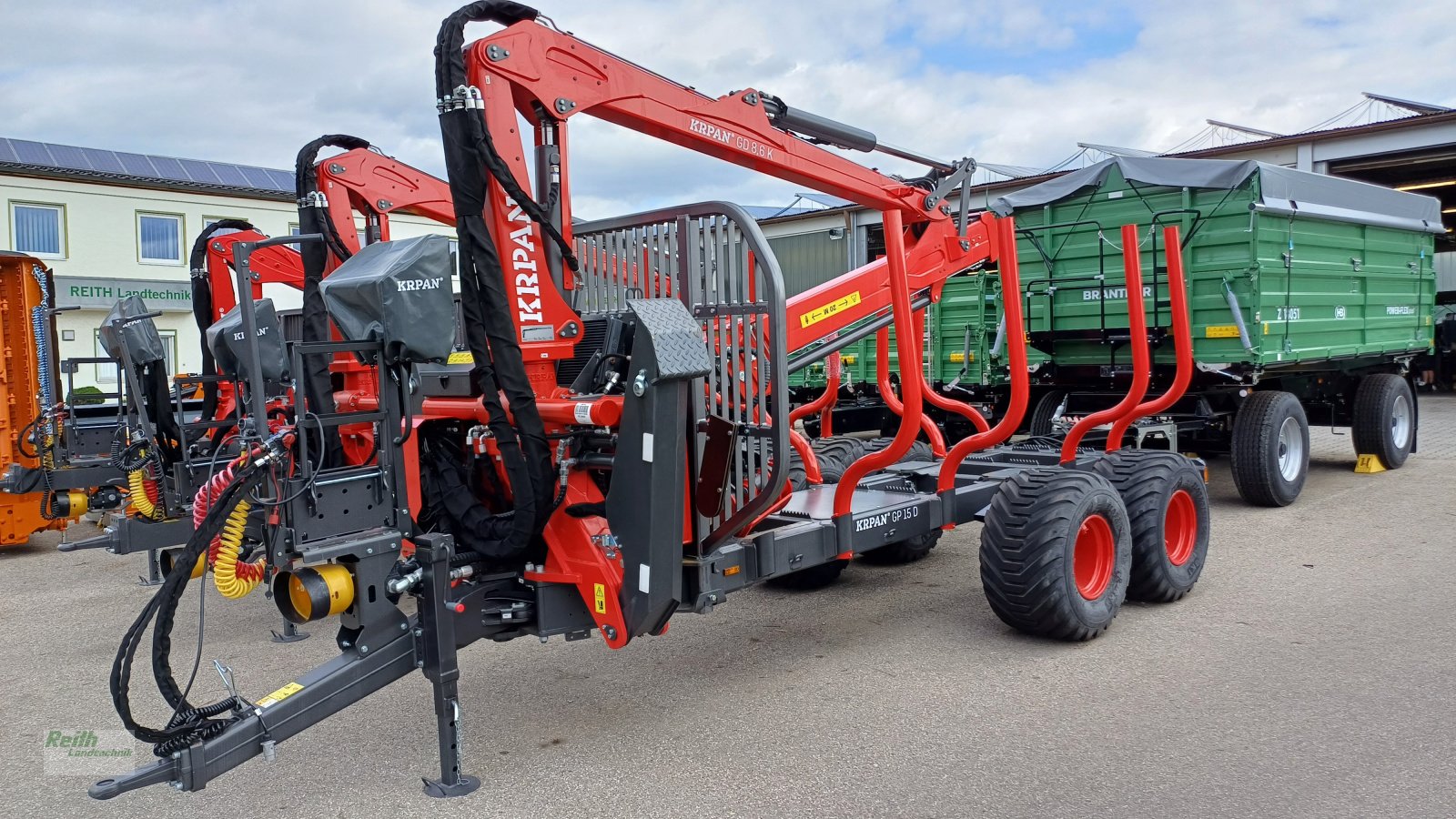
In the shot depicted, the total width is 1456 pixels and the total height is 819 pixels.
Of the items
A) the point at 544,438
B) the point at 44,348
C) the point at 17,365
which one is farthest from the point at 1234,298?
the point at 17,365

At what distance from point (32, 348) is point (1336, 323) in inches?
470

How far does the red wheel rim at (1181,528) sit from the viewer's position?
20.3 ft

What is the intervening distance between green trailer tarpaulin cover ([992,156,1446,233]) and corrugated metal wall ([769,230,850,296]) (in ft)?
34.6

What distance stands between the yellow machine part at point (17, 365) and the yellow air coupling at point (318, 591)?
277 inches

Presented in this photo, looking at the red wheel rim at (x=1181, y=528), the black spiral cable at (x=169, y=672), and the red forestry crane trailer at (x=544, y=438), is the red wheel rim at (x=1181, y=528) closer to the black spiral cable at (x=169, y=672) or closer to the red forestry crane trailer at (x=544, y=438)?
the red forestry crane trailer at (x=544, y=438)

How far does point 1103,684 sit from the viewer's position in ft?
15.5

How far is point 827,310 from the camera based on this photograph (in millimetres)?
5152

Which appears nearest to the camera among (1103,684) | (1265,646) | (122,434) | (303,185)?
(1103,684)

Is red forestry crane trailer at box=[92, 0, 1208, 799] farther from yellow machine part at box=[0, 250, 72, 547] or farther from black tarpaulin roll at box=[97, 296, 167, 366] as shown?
yellow machine part at box=[0, 250, 72, 547]

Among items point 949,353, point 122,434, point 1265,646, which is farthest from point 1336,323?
point 122,434

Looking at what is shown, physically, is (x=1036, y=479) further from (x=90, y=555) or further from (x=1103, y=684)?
(x=90, y=555)

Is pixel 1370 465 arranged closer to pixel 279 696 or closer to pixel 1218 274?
pixel 1218 274

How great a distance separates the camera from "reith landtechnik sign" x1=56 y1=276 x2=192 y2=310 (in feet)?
79.8

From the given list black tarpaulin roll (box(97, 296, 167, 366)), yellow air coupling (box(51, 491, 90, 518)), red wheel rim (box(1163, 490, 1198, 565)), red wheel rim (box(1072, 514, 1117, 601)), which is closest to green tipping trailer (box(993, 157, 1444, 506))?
red wheel rim (box(1163, 490, 1198, 565))
